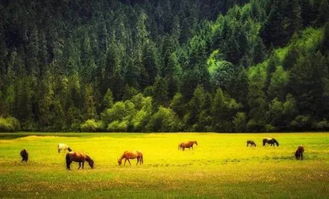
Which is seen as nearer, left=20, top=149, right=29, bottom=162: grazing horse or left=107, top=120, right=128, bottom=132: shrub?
left=20, top=149, right=29, bottom=162: grazing horse

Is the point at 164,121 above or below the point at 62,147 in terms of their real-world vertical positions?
above

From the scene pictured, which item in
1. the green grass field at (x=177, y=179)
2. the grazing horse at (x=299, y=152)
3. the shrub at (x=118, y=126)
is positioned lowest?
the green grass field at (x=177, y=179)

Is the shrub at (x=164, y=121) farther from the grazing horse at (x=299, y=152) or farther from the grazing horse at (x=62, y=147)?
the grazing horse at (x=299, y=152)

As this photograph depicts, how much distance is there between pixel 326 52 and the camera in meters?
179

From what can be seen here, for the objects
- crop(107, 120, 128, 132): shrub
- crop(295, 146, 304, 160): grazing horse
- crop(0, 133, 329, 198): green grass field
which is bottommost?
crop(0, 133, 329, 198): green grass field

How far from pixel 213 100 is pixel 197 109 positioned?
7798mm

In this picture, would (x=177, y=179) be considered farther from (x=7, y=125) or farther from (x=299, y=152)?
(x=7, y=125)

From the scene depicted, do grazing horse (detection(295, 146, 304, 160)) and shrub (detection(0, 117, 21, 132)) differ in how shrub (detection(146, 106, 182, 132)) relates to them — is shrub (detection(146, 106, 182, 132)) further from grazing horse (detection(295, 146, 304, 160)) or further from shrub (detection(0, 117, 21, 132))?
grazing horse (detection(295, 146, 304, 160))

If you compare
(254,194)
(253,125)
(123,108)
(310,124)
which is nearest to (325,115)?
(310,124)

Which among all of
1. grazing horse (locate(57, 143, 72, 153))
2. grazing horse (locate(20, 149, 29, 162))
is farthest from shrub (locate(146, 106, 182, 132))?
grazing horse (locate(20, 149, 29, 162))

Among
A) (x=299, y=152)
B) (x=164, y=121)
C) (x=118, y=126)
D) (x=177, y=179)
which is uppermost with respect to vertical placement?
(x=164, y=121)

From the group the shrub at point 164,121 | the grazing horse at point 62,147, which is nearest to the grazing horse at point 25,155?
the grazing horse at point 62,147

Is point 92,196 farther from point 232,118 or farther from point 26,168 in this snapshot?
point 232,118

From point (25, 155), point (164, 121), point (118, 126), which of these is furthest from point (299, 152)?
point (118, 126)
